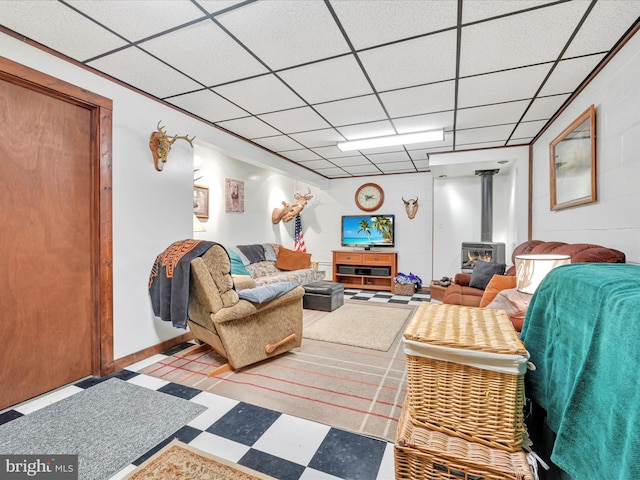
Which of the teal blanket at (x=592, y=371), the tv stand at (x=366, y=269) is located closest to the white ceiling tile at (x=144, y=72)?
the teal blanket at (x=592, y=371)

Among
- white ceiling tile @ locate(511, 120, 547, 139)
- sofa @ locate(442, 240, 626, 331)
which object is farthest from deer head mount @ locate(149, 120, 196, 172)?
white ceiling tile @ locate(511, 120, 547, 139)

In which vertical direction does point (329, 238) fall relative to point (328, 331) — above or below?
above

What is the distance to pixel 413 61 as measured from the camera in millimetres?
2176

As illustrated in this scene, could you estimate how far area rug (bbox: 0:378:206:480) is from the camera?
1.51 m

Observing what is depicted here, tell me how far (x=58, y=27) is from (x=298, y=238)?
527 centimetres

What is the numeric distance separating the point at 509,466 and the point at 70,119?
A: 3188 millimetres

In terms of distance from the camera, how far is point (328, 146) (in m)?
4.30

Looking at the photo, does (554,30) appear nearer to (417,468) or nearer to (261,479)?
(417,468)

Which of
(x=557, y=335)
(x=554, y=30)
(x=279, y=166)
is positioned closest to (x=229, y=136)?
(x=279, y=166)

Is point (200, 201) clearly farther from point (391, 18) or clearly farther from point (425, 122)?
point (391, 18)

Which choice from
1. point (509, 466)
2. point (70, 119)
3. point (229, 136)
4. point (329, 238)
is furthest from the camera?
point (329, 238)

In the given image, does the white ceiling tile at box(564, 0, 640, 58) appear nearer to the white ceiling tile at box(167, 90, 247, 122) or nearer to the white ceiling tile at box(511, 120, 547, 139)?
the white ceiling tile at box(511, 120, 547, 139)

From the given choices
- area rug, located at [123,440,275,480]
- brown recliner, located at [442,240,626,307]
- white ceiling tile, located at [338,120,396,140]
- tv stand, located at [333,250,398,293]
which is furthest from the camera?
tv stand, located at [333,250,398,293]

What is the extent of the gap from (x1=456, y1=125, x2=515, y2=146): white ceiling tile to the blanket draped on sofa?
327 cm
